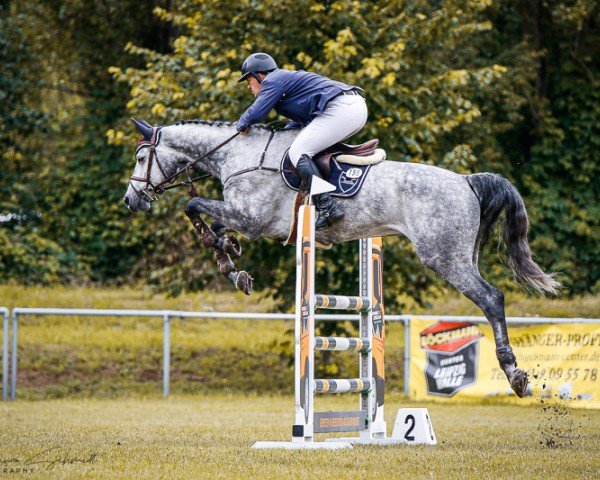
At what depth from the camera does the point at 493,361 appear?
1212cm

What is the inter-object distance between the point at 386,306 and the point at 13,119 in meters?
8.49

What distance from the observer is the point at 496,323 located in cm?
691

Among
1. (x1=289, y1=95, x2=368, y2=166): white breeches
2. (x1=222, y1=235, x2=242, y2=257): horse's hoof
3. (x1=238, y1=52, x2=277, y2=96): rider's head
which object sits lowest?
(x1=222, y1=235, x2=242, y2=257): horse's hoof

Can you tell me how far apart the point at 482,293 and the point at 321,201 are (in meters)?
1.32

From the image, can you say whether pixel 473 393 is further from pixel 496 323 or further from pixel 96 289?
pixel 96 289

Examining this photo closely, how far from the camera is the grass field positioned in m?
5.51

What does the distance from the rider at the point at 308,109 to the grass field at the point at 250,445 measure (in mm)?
1860

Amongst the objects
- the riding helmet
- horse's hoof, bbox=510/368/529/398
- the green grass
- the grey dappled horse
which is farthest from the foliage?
horse's hoof, bbox=510/368/529/398

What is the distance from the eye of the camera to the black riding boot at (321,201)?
22.7 feet

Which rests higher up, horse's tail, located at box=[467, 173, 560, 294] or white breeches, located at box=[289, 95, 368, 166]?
white breeches, located at box=[289, 95, 368, 166]

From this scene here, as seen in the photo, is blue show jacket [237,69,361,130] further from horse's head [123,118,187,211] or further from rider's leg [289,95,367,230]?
horse's head [123,118,187,211]

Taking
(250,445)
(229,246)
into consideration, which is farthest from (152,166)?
(250,445)

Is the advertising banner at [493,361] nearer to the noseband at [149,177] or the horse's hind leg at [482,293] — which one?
the horse's hind leg at [482,293]

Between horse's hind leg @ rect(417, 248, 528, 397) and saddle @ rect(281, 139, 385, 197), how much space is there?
2.44 ft
